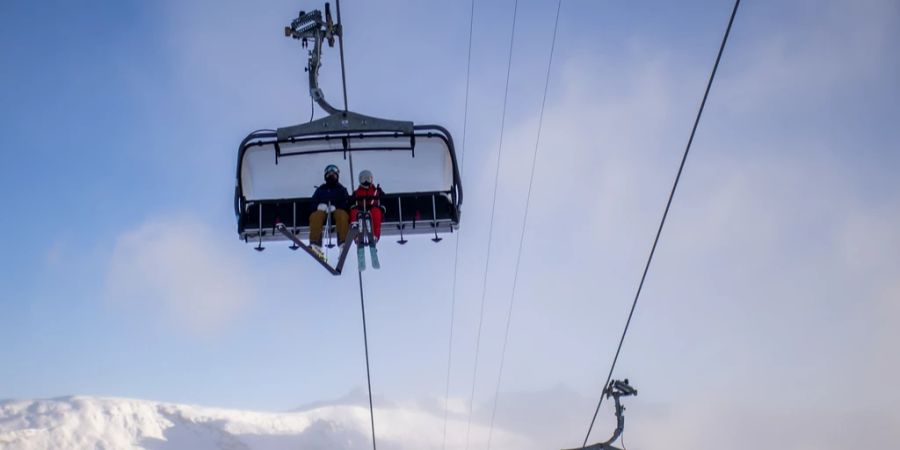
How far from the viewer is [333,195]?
7.89 metres

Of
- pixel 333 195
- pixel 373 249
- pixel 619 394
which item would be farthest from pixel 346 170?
pixel 619 394

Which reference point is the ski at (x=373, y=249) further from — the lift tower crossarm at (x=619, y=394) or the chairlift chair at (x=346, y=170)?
the lift tower crossarm at (x=619, y=394)

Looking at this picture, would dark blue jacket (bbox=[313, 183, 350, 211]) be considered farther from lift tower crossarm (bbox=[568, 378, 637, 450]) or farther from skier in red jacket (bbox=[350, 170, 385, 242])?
lift tower crossarm (bbox=[568, 378, 637, 450])

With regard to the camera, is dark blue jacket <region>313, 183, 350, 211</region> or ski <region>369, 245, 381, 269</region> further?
dark blue jacket <region>313, 183, 350, 211</region>

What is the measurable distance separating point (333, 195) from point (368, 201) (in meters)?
0.51

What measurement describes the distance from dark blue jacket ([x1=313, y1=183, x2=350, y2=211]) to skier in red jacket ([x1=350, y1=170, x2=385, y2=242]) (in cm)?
17

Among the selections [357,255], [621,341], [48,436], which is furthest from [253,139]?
[48,436]

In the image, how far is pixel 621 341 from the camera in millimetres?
6441

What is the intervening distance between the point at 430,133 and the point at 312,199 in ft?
6.49

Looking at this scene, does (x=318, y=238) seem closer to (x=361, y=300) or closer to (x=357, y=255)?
(x=357, y=255)

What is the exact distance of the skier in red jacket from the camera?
776cm

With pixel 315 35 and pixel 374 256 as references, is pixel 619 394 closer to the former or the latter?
pixel 374 256

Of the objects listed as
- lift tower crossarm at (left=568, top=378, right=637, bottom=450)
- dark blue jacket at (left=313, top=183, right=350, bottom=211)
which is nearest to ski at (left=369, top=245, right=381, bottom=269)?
dark blue jacket at (left=313, top=183, right=350, bottom=211)

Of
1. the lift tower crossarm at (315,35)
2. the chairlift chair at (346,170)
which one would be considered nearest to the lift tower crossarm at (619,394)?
the chairlift chair at (346,170)
